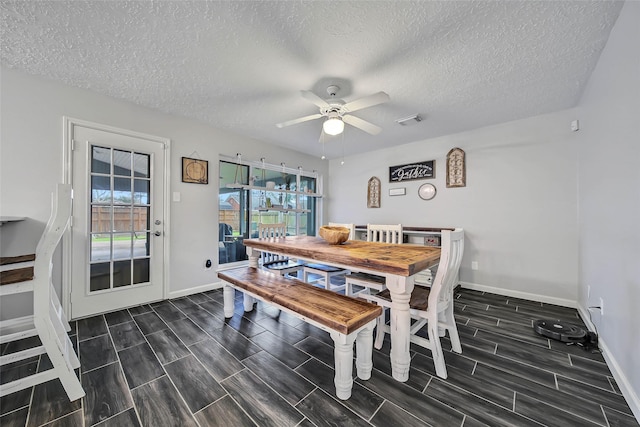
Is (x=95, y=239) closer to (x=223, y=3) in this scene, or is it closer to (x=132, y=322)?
(x=132, y=322)

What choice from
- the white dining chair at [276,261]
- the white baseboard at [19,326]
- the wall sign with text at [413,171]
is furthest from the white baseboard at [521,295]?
the white baseboard at [19,326]

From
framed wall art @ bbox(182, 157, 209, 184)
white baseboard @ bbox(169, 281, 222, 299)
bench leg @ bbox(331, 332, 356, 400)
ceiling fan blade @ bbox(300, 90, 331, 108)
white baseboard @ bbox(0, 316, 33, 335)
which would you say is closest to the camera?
bench leg @ bbox(331, 332, 356, 400)

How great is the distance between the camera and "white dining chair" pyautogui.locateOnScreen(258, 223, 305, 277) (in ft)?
9.39

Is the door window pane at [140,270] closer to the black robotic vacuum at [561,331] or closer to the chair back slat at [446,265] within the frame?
the chair back slat at [446,265]

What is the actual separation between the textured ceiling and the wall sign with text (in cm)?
116

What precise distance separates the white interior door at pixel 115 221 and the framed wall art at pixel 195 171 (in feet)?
0.82

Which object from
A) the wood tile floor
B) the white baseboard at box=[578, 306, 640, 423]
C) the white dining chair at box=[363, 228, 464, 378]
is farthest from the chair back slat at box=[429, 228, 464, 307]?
the white baseboard at box=[578, 306, 640, 423]

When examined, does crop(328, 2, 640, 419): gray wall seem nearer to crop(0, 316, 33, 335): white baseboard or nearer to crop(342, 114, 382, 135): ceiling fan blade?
crop(342, 114, 382, 135): ceiling fan blade

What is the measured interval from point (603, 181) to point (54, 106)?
4.88 meters

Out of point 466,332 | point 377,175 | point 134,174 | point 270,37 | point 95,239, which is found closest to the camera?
point 270,37

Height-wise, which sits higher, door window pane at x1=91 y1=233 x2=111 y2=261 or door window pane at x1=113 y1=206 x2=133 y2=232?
door window pane at x1=113 y1=206 x2=133 y2=232

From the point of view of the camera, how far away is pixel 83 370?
1636 mm

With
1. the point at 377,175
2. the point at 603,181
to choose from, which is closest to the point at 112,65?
the point at 377,175

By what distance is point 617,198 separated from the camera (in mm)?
1608
